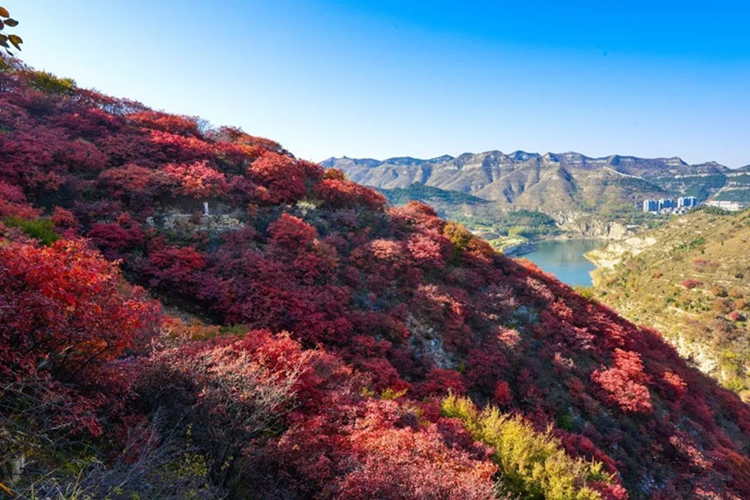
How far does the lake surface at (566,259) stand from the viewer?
8325cm

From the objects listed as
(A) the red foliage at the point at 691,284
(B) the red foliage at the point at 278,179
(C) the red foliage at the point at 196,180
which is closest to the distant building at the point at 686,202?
(A) the red foliage at the point at 691,284

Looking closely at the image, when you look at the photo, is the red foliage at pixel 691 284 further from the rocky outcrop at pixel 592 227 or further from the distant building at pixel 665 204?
the distant building at pixel 665 204

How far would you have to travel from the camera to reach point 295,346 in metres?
7.73

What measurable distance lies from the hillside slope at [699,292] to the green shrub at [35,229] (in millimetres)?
45010

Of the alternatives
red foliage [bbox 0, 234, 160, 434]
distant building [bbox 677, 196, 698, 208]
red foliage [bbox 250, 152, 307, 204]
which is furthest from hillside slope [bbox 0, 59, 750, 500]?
distant building [bbox 677, 196, 698, 208]

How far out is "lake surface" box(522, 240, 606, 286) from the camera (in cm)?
8325

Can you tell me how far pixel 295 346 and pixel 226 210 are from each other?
9434 millimetres

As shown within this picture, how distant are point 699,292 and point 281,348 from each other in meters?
56.5

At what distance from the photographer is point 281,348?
7.33m

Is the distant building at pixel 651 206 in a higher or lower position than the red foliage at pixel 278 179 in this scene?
lower

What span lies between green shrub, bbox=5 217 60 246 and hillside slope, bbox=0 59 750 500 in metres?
0.07

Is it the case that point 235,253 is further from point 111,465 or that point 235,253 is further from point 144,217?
point 111,465

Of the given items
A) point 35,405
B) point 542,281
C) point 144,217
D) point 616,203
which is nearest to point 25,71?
point 144,217

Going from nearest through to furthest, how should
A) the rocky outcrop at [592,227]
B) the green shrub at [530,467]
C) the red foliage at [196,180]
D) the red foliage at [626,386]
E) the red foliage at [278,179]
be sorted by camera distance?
the green shrub at [530,467]
the red foliage at [626,386]
the red foliage at [196,180]
the red foliage at [278,179]
the rocky outcrop at [592,227]
